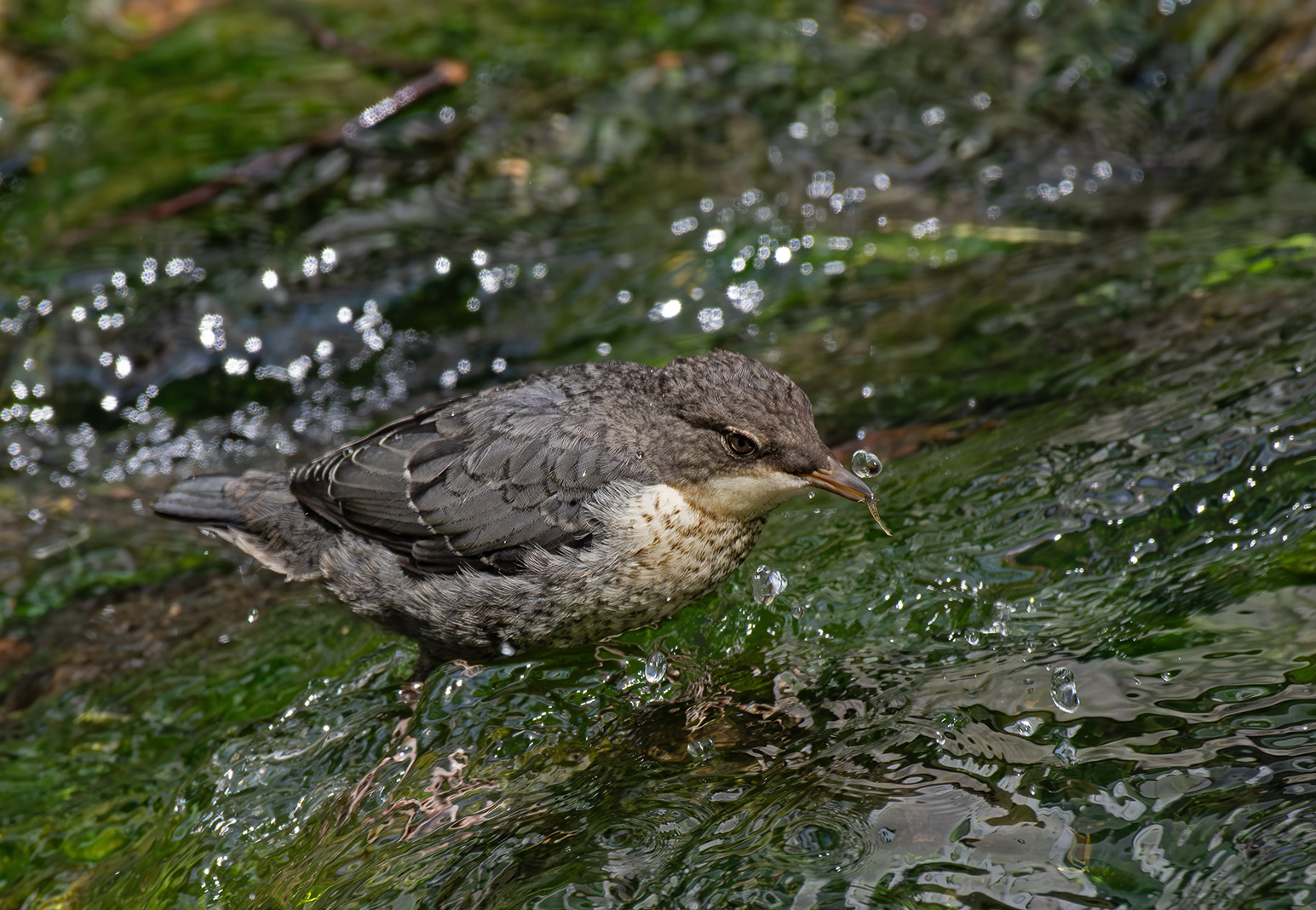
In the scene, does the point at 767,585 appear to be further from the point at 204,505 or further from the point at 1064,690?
the point at 204,505

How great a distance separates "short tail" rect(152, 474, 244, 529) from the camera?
180 inches

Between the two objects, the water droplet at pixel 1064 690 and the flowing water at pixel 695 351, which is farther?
the water droplet at pixel 1064 690

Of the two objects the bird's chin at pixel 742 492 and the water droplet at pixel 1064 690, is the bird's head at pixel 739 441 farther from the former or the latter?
the water droplet at pixel 1064 690

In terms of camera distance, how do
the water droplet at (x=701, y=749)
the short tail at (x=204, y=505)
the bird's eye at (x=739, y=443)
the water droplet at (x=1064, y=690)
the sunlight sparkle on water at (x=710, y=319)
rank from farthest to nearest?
the sunlight sparkle on water at (x=710, y=319) → the short tail at (x=204, y=505) → the bird's eye at (x=739, y=443) → the water droplet at (x=701, y=749) → the water droplet at (x=1064, y=690)

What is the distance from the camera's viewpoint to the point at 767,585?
4.41 meters

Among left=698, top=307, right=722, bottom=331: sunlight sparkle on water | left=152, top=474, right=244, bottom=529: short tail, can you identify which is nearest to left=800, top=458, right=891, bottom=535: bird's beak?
left=152, top=474, right=244, bottom=529: short tail

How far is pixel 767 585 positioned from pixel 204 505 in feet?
6.77

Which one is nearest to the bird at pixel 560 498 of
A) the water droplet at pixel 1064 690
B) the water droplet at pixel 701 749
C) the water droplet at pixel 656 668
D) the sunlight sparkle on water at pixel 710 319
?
the water droplet at pixel 656 668

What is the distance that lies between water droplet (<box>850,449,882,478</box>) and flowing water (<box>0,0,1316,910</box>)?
0.13 feet

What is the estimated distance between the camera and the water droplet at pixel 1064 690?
343 cm

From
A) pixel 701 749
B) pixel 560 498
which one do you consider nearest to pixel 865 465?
pixel 560 498

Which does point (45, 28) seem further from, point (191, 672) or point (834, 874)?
point (834, 874)

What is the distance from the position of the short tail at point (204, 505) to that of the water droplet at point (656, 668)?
5.21 ft

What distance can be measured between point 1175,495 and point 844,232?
2.93 m
